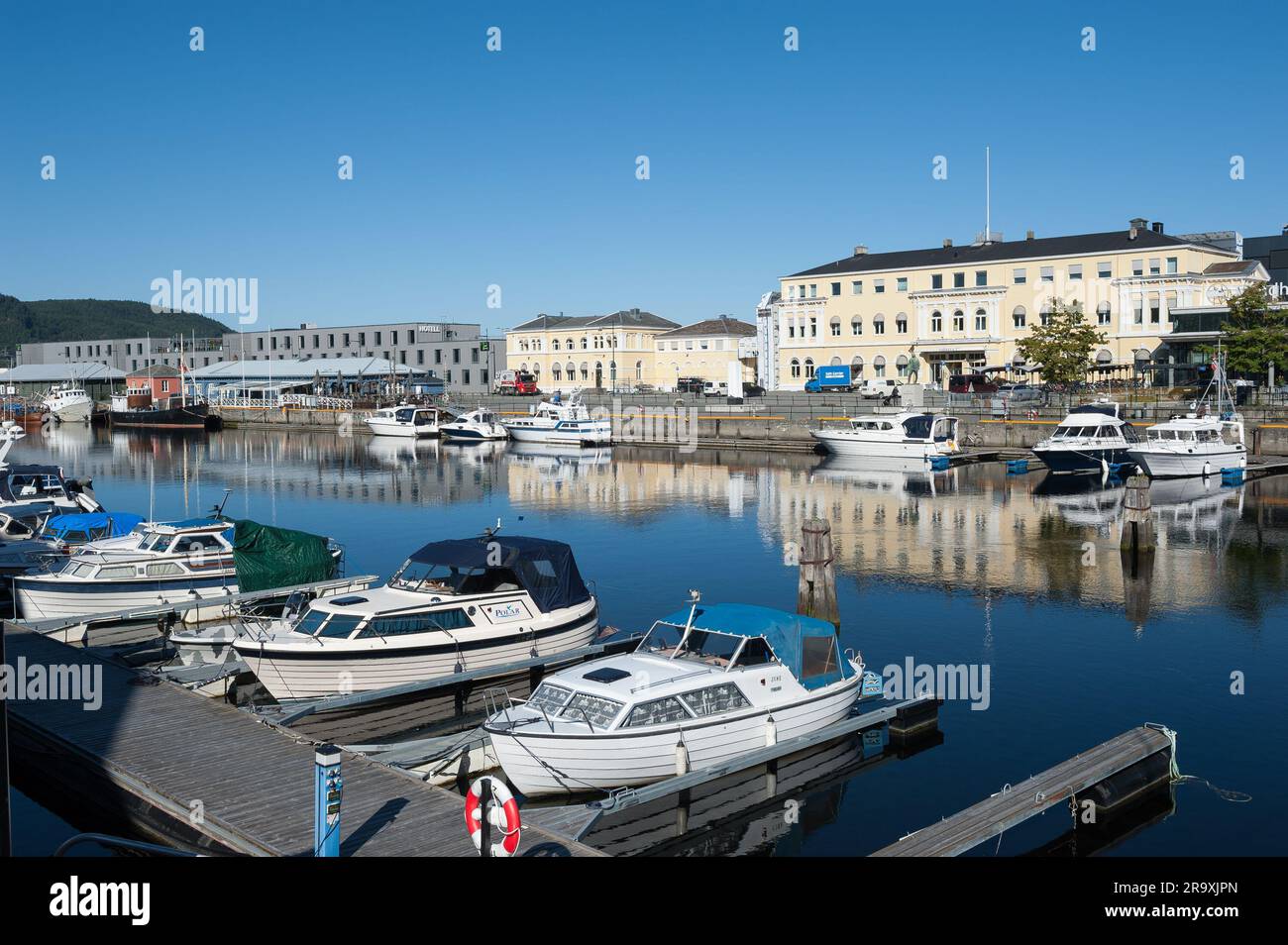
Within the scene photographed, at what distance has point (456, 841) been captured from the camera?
1503 cm

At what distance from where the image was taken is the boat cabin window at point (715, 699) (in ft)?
63.6

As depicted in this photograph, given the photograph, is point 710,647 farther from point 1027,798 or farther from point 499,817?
point 499,817

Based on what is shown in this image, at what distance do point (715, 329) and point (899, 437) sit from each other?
217 ft

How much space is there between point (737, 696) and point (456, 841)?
21.6 ft

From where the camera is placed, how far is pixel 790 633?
21453 mm

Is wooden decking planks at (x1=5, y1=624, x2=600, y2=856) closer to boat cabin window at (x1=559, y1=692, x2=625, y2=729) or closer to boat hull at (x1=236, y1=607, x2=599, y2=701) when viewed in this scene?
boat hull at (x1=236, y1=607, x2=599, y2=701)

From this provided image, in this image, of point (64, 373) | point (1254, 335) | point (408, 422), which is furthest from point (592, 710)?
point (64, 373)

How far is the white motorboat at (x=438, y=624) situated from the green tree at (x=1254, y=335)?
70746 millimetres

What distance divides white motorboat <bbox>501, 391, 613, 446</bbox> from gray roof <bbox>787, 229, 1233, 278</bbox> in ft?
102

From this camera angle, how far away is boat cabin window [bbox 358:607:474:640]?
79.6ft

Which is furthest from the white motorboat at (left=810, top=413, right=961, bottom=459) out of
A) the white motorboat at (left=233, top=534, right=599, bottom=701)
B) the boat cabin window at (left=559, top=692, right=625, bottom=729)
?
the boat cabin window at (left=559, top=692, right=625, bottom=729)

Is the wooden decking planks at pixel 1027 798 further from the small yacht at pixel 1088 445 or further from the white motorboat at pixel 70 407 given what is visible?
the white motorboat at pixel 70 407
